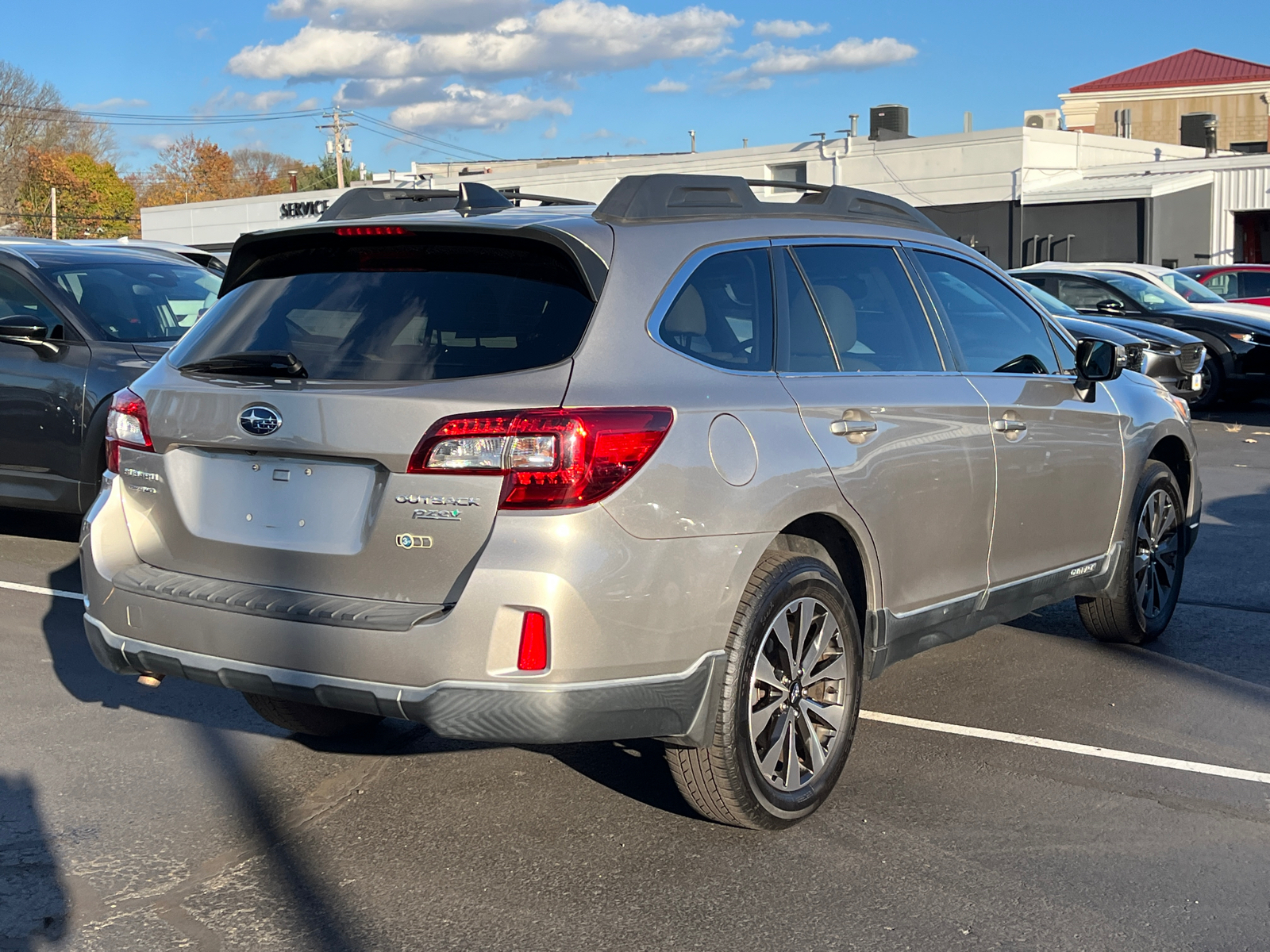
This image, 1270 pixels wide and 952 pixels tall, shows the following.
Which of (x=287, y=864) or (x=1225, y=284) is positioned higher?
(x=1225, y=284)

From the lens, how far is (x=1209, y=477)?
448 inches

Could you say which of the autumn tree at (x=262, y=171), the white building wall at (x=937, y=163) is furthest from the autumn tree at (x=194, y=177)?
the white building wall at (x=937, y=163)

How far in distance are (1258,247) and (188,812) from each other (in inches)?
Answer: 1628

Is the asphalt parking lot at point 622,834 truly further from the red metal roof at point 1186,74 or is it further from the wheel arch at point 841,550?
the red metal roof at point 1186,74

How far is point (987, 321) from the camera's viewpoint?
5.25 m

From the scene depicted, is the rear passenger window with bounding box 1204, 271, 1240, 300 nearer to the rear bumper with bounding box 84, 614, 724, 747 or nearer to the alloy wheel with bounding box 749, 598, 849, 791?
the alloy wheel with bounding box 749, 598, 849, 791

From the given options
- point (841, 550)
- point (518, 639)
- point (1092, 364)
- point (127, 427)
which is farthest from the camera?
point (1092, 364)

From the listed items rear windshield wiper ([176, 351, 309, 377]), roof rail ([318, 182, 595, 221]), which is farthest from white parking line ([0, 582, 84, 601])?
rear windshield wiper ([176, 351, 309, 377])

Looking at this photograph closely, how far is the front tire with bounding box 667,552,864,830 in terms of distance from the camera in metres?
3.82

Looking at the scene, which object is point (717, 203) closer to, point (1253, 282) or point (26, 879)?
point (26, 879)

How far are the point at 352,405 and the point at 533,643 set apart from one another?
793 millimetres

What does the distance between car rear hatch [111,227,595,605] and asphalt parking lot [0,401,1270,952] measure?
32.3 inches

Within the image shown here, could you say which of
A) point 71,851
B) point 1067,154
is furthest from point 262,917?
point 1067,154

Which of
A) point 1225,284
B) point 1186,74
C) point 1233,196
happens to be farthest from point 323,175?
point 1225,284
